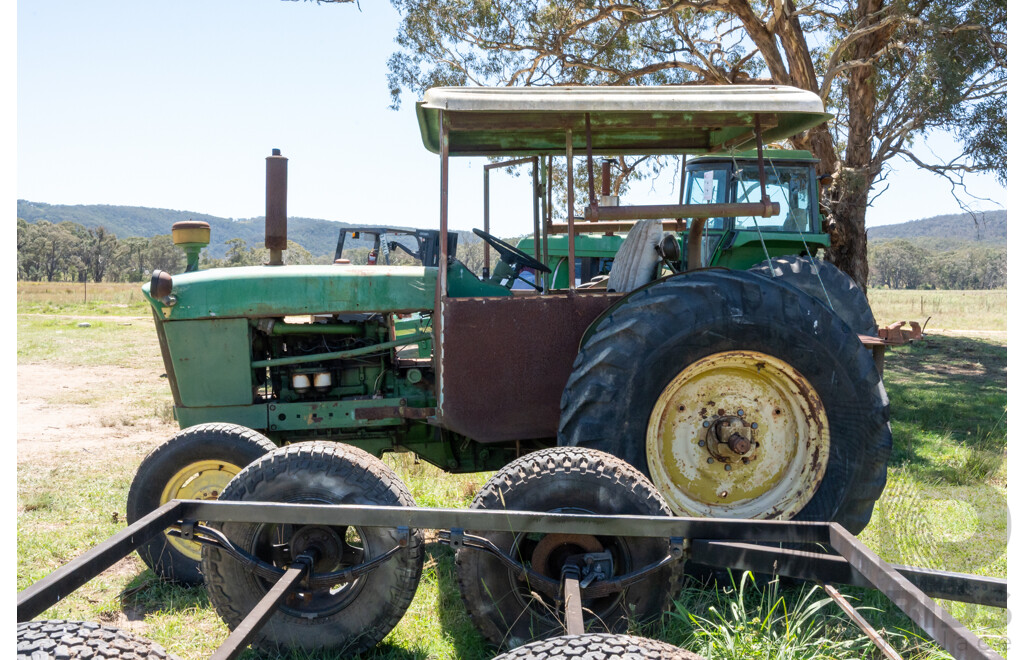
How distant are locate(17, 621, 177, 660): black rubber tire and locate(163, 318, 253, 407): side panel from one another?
222 cm

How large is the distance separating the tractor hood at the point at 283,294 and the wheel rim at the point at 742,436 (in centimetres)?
151

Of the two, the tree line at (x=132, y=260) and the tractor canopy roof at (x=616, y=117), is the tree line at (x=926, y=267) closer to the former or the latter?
the tree line at (x=132, y=260)

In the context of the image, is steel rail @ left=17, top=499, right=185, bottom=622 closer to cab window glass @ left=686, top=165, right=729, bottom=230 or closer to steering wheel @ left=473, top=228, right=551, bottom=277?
steering wheel @ left=473, top=228, right=551, bottom=277

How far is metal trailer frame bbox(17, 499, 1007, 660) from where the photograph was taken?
211cm

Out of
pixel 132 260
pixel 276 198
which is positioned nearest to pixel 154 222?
pixel 132 260

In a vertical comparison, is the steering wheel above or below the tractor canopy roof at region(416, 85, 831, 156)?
below

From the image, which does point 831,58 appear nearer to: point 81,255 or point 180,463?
point 180,463

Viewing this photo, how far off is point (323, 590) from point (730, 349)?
199 cm

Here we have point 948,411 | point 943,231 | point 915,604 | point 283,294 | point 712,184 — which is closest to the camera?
point 915,604

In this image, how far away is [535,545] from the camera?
2.56m

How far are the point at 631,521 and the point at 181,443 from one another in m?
2.28

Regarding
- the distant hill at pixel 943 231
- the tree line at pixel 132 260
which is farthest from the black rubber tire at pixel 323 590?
the tree line at pixel 132 260

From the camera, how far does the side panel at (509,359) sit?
351 centimetres

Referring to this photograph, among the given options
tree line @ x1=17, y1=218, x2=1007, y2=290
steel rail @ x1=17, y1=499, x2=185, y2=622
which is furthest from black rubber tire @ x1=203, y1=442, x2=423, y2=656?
tree line @ x1=17, y1=218, x2=1007, y2=290
